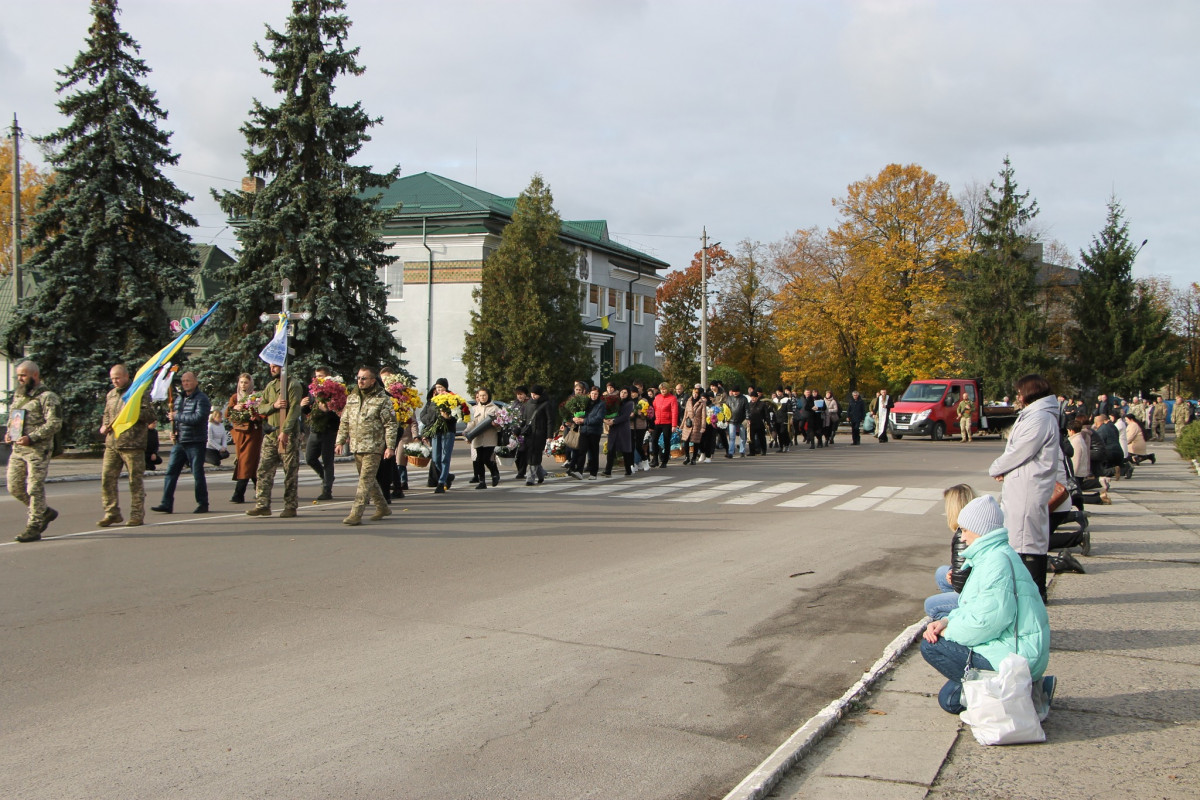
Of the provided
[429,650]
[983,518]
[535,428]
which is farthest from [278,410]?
[983,518]

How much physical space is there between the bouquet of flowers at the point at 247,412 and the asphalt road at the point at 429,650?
1.56m

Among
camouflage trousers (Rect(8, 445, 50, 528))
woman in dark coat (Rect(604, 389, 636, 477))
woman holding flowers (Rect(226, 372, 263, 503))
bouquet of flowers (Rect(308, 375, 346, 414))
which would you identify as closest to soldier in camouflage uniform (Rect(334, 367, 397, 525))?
bouquet of flowers (Rect(308, 375, 346, 414))

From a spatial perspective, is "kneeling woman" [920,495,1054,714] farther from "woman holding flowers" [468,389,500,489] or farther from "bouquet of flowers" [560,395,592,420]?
"bouquet of flowers" [560,395,592,420]

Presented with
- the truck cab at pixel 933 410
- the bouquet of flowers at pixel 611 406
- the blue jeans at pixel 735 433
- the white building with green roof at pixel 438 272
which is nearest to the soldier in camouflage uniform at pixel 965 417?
the truck cab at pixel 933 410

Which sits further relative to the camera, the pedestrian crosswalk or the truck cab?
the truck cab

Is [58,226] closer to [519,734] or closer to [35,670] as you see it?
[35,670]

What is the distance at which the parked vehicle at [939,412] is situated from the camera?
38.0 m

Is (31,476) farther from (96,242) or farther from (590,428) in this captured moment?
(96,242)

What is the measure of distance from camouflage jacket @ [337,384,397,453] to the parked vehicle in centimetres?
2962

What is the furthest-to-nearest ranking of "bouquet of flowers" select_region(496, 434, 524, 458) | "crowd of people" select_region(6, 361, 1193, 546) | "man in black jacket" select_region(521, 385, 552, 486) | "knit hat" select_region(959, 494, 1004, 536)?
"bouquet of flowers" select_region(496, 434, 524, 458), "man in black jacket" select_region(521, 385, 552, 486), "crowd of people" select_region(6, 361, 1193, 546), "knit hat" select_region(959, 494, 1004, 536)

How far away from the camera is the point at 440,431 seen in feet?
53.4

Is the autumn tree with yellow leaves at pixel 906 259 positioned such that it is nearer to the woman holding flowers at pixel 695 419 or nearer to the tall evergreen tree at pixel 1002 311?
the tall evergreen tree at pixel 1002 311

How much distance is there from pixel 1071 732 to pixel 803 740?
1371 mm

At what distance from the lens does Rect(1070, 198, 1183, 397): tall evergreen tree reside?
55219mm
